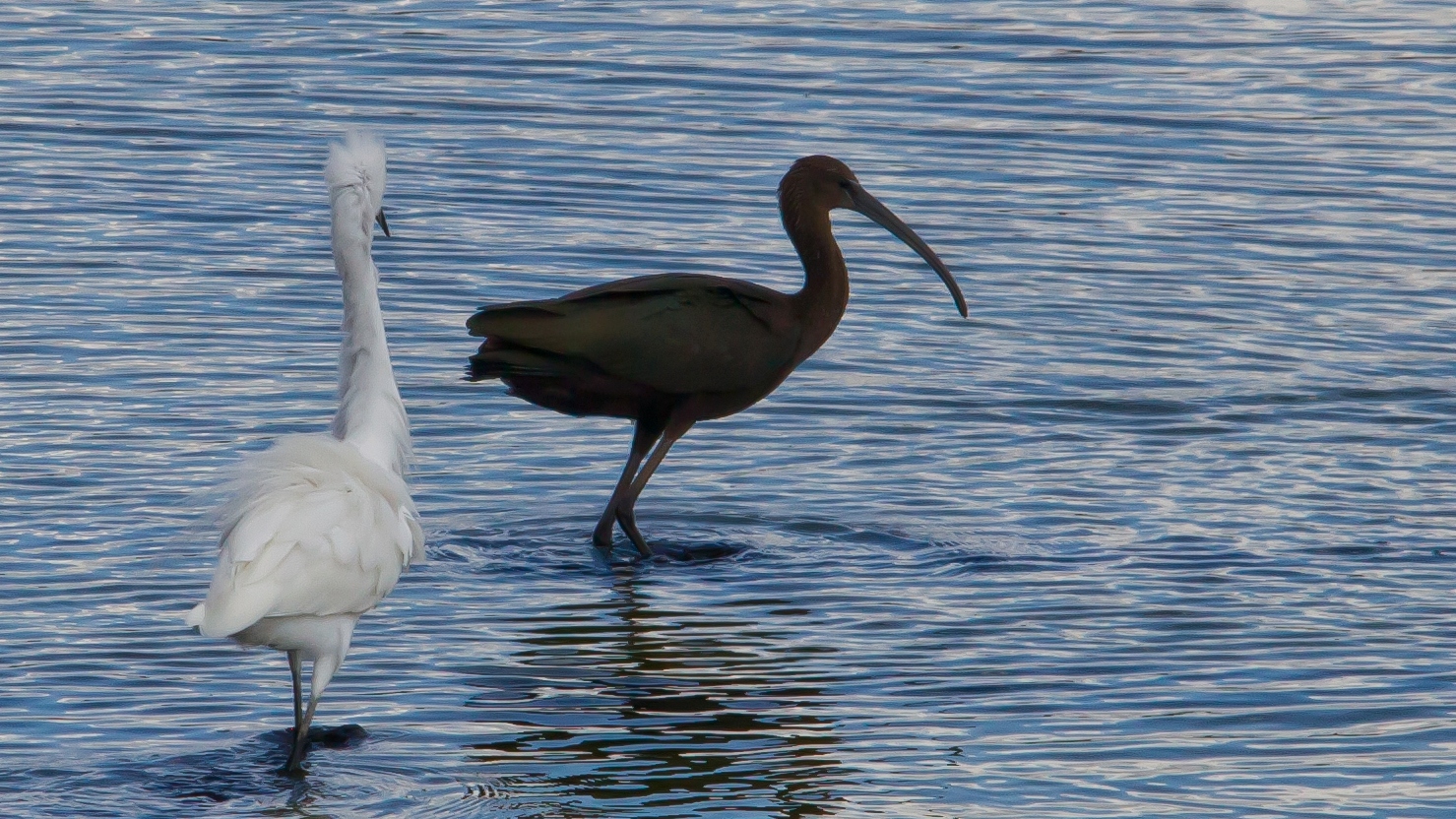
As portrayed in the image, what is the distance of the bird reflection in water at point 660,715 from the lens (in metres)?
6.66

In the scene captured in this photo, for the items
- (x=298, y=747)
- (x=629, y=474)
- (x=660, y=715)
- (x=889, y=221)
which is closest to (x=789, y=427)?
(x=889, y=221)

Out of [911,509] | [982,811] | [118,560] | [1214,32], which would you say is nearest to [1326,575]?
[911,509]

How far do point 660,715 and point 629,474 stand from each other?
205 cm

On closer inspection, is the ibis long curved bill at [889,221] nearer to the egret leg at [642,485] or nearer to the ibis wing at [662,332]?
the ibis wing at [662,332]

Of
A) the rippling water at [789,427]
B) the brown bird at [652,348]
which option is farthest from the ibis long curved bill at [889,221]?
the rippling water at [789,427]

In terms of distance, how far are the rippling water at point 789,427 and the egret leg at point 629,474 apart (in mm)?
82

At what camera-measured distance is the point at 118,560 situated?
8.51 meters

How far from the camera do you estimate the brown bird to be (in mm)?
9086

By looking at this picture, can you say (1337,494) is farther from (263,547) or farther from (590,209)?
(590,209)

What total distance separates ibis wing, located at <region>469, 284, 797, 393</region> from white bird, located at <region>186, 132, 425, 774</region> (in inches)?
64.5

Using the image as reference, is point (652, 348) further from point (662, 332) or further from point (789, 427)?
point (789, 427)

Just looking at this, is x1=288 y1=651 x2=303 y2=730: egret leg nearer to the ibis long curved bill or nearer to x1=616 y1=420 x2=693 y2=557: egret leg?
x1=616 y1=420 x2=693 y2=557: egret leg

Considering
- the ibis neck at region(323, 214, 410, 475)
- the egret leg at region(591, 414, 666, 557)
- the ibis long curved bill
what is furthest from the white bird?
the ibis long curved bill

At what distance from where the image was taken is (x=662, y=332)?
9.13 meters
